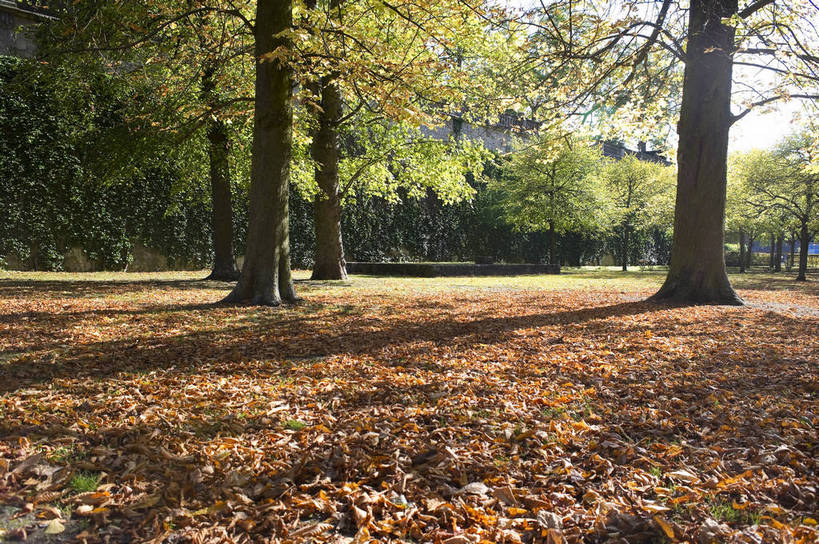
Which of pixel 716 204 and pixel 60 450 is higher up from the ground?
pixel 716 204

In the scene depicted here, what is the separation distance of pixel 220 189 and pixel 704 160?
10273 millimetres

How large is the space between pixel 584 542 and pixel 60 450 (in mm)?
2550

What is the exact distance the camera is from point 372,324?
6.48 meters

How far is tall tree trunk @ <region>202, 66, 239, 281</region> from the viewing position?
10688mm

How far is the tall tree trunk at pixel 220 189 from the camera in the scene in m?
10.7

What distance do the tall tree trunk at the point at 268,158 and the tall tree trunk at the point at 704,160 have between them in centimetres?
699

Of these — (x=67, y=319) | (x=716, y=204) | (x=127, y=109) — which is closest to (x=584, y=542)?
(x=67, y=319)

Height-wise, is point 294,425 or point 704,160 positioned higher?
point 704,160

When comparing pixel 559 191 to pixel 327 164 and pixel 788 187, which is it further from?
pixel 327 164

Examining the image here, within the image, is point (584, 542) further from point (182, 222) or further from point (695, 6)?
point (182, 222)

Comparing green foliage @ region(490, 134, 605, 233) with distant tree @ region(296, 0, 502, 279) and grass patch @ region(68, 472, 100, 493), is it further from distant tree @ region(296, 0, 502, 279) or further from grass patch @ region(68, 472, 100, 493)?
grass patch @ region(68, 472, 100, 493)

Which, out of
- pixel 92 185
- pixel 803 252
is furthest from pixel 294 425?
pixel 803 252

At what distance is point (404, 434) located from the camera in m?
2.79

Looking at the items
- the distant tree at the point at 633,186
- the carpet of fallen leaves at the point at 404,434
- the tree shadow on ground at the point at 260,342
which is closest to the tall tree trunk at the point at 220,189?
the tree shadow on ground at the point at 260,342
